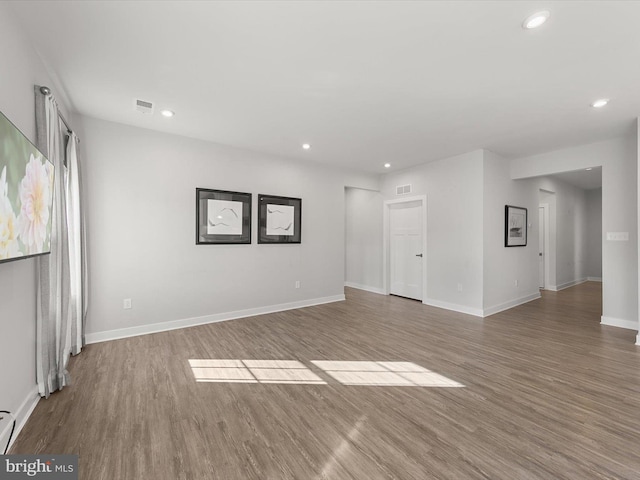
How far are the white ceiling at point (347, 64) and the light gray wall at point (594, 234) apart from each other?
5.54m

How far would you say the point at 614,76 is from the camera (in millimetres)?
2512

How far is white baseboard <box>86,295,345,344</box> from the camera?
352cm

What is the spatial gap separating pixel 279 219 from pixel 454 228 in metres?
3.03

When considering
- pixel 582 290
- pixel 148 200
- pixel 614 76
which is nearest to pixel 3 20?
pixel 148 200

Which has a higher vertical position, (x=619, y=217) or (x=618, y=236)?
(x=619, y=217)

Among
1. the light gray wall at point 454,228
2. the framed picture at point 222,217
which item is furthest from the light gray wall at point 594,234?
the framed picture at point 222,217

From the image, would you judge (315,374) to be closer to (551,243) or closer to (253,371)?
(253,371)

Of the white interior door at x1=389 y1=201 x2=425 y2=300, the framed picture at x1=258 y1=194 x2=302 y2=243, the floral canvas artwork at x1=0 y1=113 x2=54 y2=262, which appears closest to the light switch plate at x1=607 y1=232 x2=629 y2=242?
the white interior door at x1=389 y1=201 x2=425 y2=300

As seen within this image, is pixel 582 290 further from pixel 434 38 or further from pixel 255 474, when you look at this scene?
pixel 255 474

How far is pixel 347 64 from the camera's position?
2.34 metres

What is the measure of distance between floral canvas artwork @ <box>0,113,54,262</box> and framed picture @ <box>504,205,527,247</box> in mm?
5969

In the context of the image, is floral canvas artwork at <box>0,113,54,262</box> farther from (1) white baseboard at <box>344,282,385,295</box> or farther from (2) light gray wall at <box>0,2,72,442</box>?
(1) white baseboard at <box>344,282,385,295</box>

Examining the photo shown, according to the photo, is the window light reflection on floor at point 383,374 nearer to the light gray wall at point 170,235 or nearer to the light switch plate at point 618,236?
the light gray wall at point 170,235

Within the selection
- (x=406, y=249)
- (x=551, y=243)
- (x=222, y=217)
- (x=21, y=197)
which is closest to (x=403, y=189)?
(x=406, y=249)
